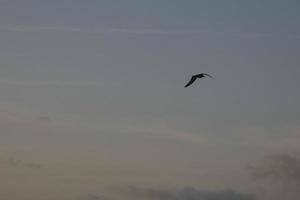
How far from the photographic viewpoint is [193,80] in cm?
13975
